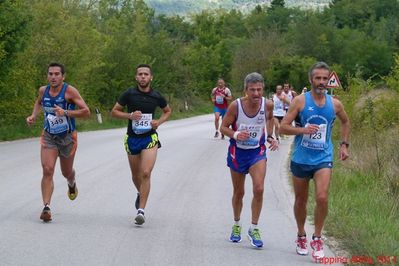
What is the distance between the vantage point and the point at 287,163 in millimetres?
17531

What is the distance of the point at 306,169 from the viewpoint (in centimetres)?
746

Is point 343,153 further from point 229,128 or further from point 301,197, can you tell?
point 229,128

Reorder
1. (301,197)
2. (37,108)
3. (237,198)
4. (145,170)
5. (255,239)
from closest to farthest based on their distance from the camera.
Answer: (301,197) < (255,239) < (237,198) < (145,170) < (37,108)

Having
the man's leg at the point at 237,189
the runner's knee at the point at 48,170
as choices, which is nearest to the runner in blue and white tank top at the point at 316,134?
the man's leg at the point at 237,189

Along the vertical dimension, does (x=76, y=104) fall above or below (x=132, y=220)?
above

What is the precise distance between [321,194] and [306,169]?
0.34 meters

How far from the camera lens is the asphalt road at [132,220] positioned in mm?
7473

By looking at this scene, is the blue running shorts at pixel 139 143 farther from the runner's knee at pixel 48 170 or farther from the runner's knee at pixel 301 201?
the runner's knee at pixel 301 201

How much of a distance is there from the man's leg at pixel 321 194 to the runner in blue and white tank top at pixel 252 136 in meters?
0.85

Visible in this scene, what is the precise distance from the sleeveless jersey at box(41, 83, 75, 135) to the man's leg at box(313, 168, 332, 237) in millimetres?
3682

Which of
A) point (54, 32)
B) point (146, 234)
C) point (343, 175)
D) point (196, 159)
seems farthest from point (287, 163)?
point (54, 32)

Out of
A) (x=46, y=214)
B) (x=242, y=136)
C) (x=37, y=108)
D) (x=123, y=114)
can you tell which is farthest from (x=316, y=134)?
(x=37, y=108)

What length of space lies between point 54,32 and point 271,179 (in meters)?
19.0

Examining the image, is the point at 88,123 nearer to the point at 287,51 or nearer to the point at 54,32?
the point at 54,32
